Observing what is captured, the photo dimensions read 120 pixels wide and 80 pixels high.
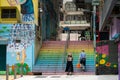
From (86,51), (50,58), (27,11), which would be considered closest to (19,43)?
(50,58)

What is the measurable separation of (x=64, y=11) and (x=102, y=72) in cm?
4483

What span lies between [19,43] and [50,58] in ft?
9.10

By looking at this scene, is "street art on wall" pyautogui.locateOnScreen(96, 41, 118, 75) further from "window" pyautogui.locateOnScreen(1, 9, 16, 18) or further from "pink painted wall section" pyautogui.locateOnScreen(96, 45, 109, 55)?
"window" pyautogui.locateOnScreen(1, 9, 16, 18)

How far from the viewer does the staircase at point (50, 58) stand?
29156 mm

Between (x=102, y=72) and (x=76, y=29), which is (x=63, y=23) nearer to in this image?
(x=76, y=29)

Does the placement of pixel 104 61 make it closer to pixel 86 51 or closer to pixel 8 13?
pixel 86 51

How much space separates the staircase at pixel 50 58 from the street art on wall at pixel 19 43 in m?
0.93

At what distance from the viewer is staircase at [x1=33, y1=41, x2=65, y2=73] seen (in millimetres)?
29156

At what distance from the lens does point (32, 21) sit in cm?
3134

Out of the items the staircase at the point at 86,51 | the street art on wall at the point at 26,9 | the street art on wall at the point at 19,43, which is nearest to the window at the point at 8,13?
the street art on wall at the point at 26,9

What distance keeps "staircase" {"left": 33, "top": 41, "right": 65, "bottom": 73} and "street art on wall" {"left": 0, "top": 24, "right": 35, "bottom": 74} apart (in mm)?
928

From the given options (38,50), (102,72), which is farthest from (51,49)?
(102,72)

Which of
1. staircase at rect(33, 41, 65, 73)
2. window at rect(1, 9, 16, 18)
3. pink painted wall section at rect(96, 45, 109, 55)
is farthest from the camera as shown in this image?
window at rect(1, 9, 16, 18)

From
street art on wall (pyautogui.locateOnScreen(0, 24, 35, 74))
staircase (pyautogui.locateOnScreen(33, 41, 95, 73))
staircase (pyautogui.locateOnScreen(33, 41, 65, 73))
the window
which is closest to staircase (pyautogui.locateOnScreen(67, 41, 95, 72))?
staircase (pyautogui.locateOnScreen(33, 41, 95, 73))
